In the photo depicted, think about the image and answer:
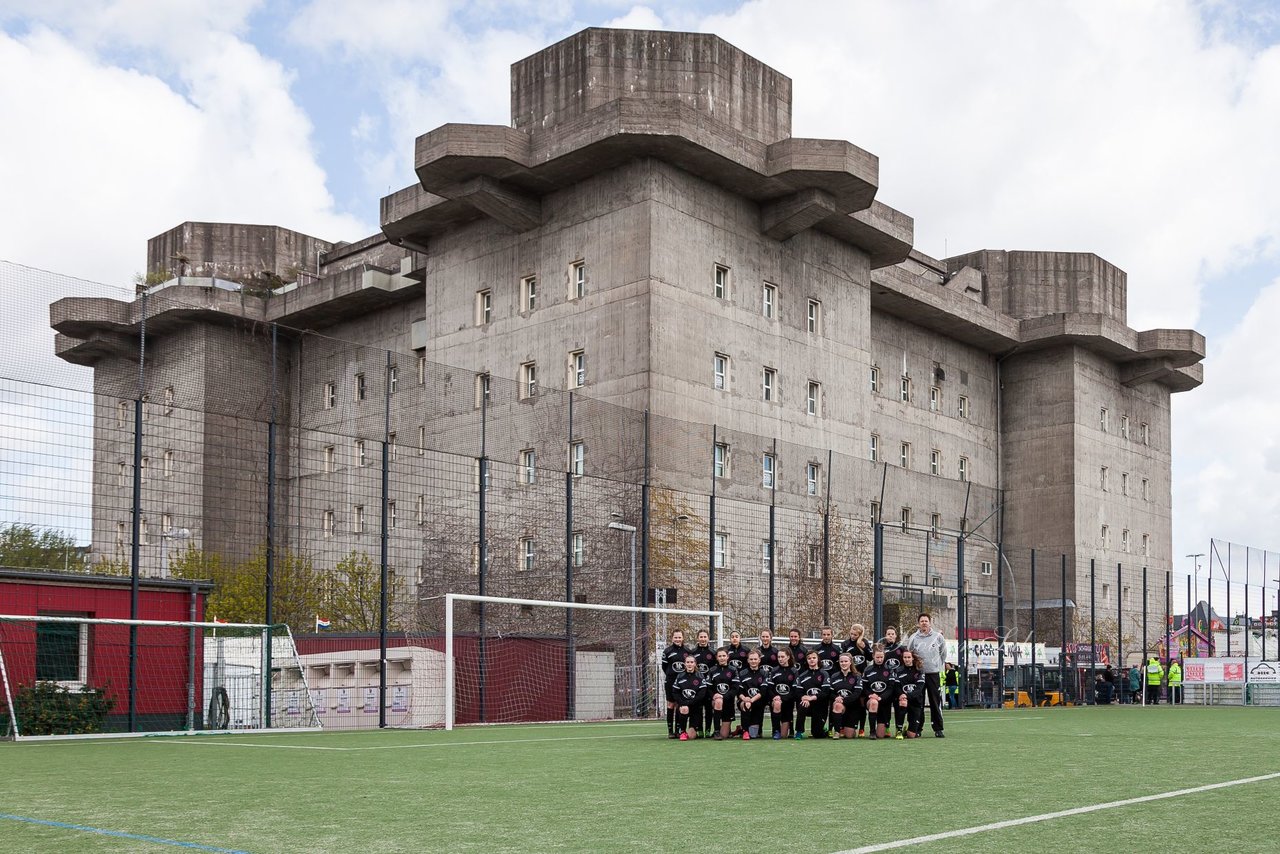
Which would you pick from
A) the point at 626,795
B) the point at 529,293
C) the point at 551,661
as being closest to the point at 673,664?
the point at 626,795

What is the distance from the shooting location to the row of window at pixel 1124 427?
71188 mm

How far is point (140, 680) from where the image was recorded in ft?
68.7

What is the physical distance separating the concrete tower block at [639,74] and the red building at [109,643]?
87.1 ft

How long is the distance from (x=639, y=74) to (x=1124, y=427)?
1489 inches

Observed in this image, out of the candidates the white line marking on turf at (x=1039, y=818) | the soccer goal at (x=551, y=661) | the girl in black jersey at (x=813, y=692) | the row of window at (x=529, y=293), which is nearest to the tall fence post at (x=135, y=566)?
the soccer goal at (x=551, y=661)

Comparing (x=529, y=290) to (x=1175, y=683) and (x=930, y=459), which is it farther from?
(x=1175, y=683)

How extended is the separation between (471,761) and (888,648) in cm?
710

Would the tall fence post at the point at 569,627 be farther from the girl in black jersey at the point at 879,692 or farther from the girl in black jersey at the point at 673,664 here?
the girl in black jersey at the point at 879,692

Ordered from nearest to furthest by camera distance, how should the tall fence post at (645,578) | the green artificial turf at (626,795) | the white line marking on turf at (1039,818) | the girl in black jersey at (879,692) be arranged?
the white line marking on turf at (1039,818) → the green artificial turf at (626,795) → the girl in black jersey at (879,692) → the tall fence post at (645,578)

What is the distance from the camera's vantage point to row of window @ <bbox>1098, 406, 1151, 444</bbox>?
7119 cm

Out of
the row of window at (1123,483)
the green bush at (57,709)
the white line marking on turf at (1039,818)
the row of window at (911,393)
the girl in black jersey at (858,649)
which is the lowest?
the green bush at (57,709)

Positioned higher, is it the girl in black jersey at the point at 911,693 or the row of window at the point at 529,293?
the row of window at the point at 529,293

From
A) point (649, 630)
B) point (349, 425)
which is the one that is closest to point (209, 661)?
point (649, 630)

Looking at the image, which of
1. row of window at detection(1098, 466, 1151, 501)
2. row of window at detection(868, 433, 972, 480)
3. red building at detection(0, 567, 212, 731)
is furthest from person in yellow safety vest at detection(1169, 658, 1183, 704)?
red building at detection(0, 567, 212, 731)
